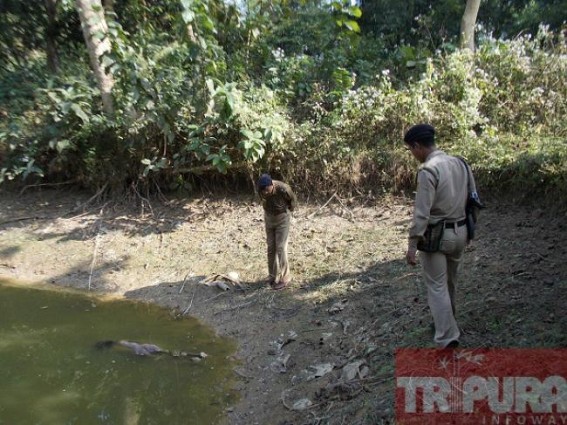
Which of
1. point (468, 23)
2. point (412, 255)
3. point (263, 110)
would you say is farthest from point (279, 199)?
point (468, 23)

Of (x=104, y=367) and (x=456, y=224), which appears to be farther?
(x=104, y=367)

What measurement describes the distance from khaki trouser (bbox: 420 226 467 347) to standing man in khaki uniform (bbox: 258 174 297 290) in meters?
2.65

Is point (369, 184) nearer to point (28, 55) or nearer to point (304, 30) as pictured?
point (304, 30)

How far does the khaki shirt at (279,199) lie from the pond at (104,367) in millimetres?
1678

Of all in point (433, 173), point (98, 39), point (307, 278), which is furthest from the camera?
point (98, 39)

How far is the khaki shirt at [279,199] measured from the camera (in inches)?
237

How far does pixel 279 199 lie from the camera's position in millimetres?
6082

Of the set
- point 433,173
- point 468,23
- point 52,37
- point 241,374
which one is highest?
point 52,37

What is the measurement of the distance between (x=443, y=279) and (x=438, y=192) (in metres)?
0.68

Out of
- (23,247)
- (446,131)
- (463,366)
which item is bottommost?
(463,366)

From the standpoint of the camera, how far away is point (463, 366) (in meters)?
3.49

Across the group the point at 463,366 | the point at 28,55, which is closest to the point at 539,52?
the point at 463,366

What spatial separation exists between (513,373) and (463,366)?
338 mm

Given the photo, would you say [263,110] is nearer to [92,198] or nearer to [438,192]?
[92,198]
